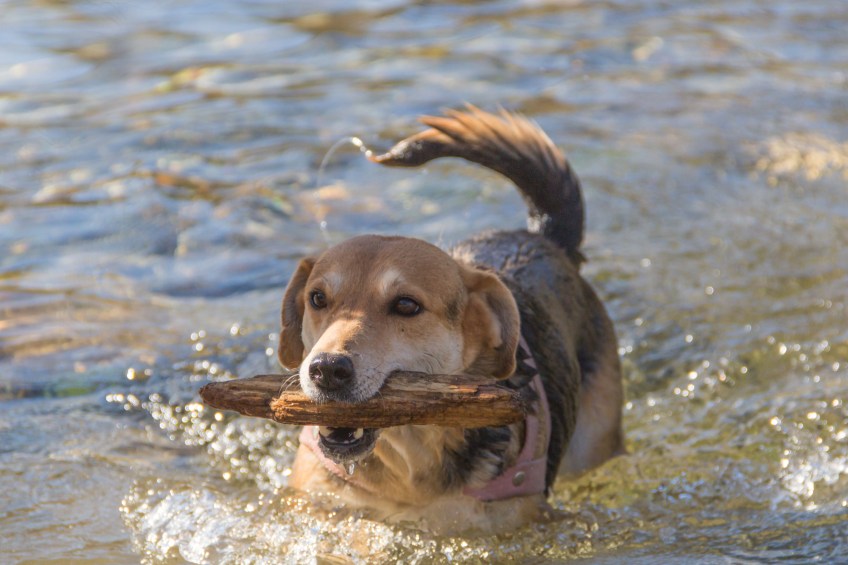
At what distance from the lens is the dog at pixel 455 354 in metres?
4.04

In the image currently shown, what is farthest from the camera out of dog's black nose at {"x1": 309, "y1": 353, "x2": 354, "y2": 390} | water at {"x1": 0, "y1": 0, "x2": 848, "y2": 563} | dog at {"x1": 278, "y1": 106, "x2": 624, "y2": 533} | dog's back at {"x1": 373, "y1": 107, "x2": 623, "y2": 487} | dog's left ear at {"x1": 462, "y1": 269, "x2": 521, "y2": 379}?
dog's back at {"x1": 373, "y1": 107, "x2": 623, "y2": 487}

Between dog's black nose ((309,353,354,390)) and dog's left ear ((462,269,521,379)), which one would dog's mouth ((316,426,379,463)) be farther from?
dog's left ear ((462,269,521,379))

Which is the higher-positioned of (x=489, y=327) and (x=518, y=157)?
(x=518, y=157)

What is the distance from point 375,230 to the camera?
802 cm

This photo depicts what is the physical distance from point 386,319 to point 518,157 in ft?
5.39

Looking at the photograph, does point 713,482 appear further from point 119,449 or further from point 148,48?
point 148,48

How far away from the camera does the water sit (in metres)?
4.86

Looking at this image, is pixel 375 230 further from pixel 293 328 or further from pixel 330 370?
pixel 330 370

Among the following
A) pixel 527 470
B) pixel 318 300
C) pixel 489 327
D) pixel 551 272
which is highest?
pixel 318 300

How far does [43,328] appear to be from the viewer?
21.5ft

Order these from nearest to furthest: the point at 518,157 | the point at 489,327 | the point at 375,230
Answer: the point at 489,327
the point at 518,157
the point at 375,230

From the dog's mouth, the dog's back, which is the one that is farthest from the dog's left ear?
the dog's mouth

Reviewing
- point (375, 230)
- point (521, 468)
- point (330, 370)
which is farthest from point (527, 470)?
point (375, 230)

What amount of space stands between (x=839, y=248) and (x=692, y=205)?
46.0 inches
